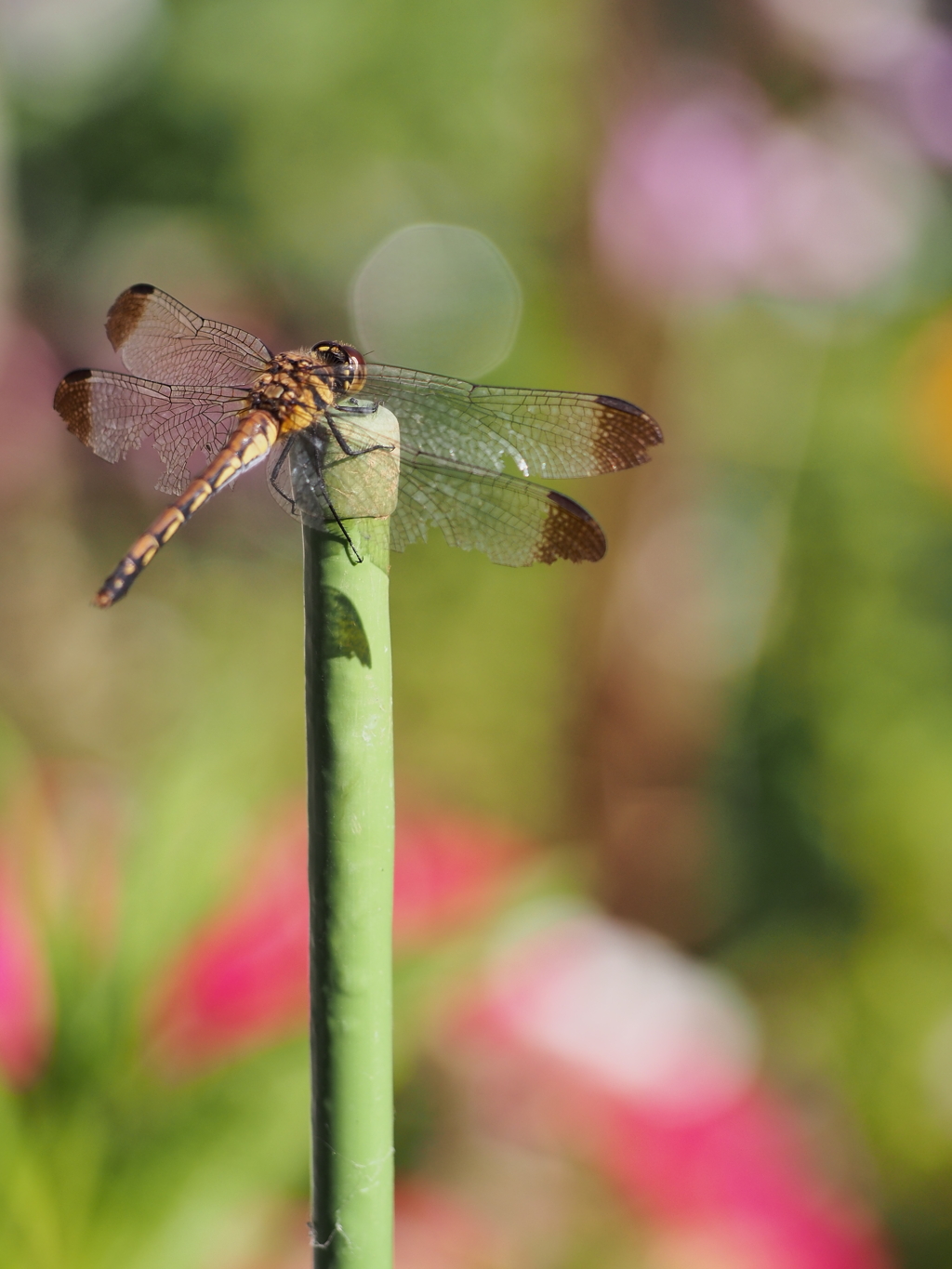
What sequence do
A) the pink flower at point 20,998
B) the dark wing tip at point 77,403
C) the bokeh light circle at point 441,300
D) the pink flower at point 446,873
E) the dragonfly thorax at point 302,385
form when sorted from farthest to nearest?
1. the bokeh light circle at point 441,300
2. the pink flower at point 446,873
3. the pink flower at point 20,998
4. the dark wing tip at point 77,403
5. the dragonfly thorax at point 302,385

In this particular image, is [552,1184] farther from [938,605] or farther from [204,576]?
[204,576]

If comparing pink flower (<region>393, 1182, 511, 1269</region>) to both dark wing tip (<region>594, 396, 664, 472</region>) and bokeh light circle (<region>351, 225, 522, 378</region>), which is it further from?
bokeh light circle (<region>351, 225, 522, 378</region>)

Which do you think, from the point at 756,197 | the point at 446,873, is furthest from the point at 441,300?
the point at 446,873

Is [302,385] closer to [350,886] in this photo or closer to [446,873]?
[350,886]

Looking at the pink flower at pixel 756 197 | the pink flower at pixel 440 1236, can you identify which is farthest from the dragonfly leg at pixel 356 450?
the pink flower at pixel 756 197

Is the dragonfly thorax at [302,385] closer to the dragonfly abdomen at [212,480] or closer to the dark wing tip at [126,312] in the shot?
the dragonfly abdomen at [212,480]

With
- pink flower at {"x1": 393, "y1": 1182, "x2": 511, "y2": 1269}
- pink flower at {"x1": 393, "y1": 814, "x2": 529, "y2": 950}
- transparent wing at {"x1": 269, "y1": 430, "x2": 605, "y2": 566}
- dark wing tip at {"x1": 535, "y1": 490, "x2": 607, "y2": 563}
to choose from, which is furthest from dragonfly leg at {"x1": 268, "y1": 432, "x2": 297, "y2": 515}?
pink flower at {"x1": 393, "y1": 1182, "x2": 511, "y2": 1269}
